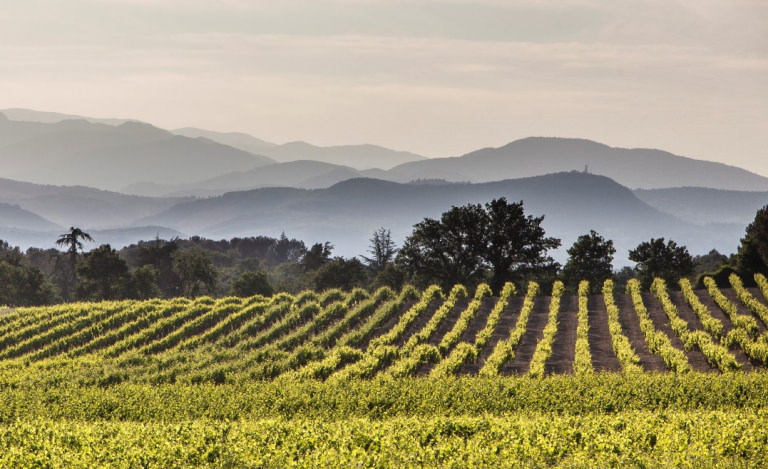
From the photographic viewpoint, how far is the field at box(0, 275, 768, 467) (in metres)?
19.7

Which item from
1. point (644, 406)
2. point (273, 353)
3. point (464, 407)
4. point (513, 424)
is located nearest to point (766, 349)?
point (644, 406)

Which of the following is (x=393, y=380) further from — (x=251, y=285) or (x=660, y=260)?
(x=251, y=285)

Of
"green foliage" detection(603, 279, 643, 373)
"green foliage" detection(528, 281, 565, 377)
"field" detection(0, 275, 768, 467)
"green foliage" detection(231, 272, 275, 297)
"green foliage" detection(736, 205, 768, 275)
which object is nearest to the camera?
"field" detection(0, 275, 768, 467)

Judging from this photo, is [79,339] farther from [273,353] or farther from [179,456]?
[179,456]

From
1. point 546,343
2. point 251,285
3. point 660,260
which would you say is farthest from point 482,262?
point 546,343

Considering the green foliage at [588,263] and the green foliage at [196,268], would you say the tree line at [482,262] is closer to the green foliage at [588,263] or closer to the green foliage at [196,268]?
the green foliage at [588,263]

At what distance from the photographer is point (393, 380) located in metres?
33.7

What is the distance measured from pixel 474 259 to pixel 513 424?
56.6 metres

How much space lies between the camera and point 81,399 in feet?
102

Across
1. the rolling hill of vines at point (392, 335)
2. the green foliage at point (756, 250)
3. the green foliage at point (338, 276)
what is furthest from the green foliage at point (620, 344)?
the green foliage at point (338, 276)

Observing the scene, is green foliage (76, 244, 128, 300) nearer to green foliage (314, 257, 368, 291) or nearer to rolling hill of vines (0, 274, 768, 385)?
green foliage (314, 257, 368, 291)

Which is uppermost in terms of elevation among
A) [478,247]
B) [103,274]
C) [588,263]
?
[478,247]

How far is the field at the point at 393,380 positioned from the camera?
64.5ft

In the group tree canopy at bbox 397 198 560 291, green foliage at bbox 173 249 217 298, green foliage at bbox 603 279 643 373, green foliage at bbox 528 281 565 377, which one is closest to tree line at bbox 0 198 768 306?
tree canopy at bbox 397 198 560 291
